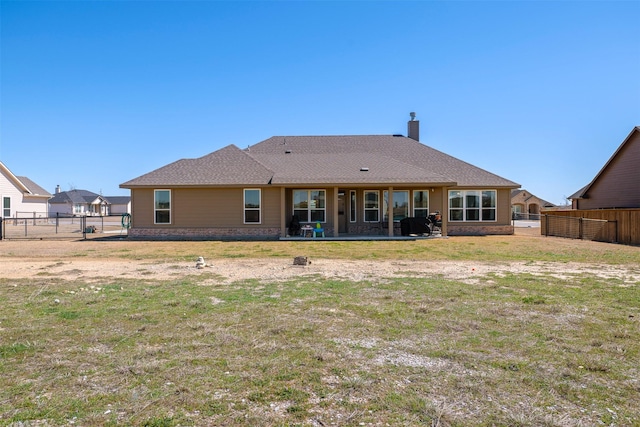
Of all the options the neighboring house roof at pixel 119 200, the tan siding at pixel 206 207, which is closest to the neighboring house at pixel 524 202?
the tan siding at pixel 206 207

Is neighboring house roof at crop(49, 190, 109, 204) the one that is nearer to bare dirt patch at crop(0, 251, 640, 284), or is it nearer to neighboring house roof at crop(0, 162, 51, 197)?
neighboring house roof at crop(0, 162, 51, 197)

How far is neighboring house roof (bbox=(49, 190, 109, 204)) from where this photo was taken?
217 ft

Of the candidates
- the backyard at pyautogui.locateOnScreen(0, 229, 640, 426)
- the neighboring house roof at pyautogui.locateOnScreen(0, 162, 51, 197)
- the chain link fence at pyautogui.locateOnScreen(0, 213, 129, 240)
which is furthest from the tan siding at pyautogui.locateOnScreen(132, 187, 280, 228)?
the neighboring house roof at pyautogui.locateOnScreen(0, 162, 51, 197)

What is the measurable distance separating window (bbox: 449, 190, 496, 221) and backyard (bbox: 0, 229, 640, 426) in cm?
1335

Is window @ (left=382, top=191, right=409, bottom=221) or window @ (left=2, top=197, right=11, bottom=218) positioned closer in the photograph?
window @ (left=382, top=191, right=409, bottom=221)

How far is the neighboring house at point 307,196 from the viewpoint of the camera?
19.8 metres

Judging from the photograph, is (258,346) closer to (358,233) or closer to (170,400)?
(170,400)

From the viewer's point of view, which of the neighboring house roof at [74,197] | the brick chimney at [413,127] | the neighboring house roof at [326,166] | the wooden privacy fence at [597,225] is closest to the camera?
the wooden privacy fence at [597,225]

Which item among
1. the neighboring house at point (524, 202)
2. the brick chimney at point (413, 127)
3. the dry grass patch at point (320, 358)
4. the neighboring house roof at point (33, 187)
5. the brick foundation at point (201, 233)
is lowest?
the dry grass patch at point (320, 358)

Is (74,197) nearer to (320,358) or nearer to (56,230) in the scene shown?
(56,230)

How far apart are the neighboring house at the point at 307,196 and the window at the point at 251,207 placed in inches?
1.9

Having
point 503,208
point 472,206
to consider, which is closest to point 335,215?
point 472,206

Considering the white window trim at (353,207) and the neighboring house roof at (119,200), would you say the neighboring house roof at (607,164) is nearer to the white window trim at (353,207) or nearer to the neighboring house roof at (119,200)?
the white window trim at (353,207)

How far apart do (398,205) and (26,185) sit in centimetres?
4075
